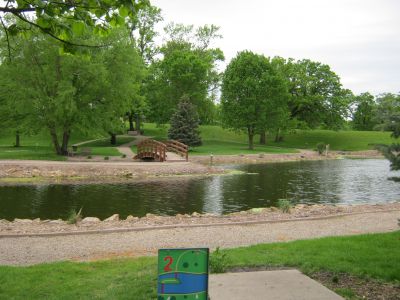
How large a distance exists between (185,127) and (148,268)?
34.3m

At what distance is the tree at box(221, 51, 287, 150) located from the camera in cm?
4753

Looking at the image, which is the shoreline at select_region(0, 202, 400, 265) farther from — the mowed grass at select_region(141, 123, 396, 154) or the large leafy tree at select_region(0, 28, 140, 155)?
the mowed grass at select_region(141, 123, 396, 154)

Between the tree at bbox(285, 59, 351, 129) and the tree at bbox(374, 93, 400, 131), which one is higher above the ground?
the tree at bbox(285, 59, 351, 129)

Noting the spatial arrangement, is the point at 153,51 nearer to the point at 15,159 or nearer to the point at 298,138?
the point at 298,138

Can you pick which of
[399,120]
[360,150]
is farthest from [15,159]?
[360,150]

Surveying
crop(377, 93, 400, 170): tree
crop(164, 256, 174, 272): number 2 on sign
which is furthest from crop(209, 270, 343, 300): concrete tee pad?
crop(377, 93, 400, 170): tree

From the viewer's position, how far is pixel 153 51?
196 feet

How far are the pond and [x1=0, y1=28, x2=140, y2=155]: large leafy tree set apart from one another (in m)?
10.1

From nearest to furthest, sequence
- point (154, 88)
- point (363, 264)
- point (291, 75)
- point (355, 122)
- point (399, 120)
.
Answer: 1. point (399, 120)
2. point (363, 264)
3. point (154, 88)
4. point (291, 75)
5. point (355, 122)

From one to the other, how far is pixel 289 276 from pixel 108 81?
29.1m

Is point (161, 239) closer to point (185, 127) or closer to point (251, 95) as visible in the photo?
point (185, 127)

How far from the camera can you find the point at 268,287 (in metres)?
5.82

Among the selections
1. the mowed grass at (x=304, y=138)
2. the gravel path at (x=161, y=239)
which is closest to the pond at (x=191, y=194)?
the gravel path at (x=161, y=239)

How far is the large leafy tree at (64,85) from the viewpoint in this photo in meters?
31.0
